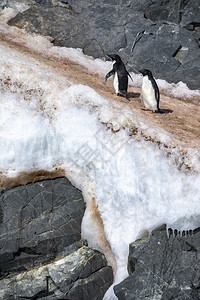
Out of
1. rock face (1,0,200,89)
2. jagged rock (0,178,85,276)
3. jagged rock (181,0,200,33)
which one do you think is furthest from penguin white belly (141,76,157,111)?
jagged rock (181,0,200,33)

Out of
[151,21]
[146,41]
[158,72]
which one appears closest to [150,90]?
[158,72]

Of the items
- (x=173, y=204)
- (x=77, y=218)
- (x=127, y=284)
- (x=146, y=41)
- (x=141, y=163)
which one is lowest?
(x=127, y=284)

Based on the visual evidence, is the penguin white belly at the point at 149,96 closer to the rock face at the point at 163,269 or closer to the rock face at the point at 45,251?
the rock face at the point at 45,251

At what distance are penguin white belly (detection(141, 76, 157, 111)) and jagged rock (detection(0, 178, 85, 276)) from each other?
2605 millimetres

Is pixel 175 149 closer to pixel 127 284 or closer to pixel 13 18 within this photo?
pixel 127 284

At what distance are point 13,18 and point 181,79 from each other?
5244 mm

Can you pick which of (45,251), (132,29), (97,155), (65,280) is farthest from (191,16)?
(65,280)

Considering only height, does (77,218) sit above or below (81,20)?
below

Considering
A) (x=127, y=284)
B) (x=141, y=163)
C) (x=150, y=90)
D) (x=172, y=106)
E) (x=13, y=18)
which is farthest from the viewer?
(x=13, y=18)

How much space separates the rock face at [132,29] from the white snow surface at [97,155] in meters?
3.91

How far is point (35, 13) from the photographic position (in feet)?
36.3

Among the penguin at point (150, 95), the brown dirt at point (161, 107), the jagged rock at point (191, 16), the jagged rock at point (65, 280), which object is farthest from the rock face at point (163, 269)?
the jagged rock at point (191, 16)

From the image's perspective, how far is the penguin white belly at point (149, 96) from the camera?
7.58 meters

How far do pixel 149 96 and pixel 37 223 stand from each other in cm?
350
